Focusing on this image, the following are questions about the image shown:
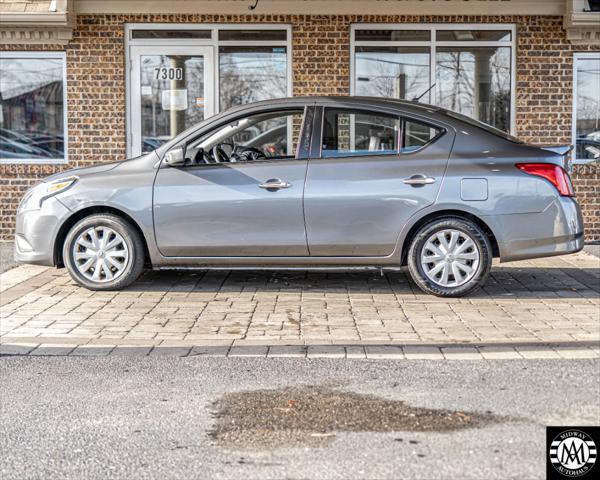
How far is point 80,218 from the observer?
31.7 ft

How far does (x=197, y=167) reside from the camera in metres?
9.45

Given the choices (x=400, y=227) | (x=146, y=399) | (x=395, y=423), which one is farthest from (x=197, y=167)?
(x=395, y=423)

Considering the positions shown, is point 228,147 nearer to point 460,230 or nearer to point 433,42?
point 460,230

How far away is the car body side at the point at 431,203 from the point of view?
9.13m

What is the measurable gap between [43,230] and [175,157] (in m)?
1.41

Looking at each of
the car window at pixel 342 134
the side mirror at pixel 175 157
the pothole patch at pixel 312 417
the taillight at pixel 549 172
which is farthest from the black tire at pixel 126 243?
the pothole patch at pixel 312 417

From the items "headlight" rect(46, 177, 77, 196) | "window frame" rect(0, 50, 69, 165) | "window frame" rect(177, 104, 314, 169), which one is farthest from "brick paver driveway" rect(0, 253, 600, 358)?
"window frame" rect(0, 50, 69, 165)

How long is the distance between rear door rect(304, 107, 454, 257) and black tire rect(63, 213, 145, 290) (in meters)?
1.57

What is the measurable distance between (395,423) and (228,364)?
1717mm

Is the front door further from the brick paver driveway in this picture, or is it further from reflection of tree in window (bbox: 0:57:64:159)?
reflection of tree in window (bbox: 0:57:64:159)

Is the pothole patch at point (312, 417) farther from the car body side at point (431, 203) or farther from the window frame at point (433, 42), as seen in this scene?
the window frame at point (433, 42)

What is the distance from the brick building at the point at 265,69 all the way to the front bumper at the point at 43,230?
4.28 m

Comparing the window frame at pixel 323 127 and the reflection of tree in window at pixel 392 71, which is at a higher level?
the reflection of tree in window at pixel 392 71

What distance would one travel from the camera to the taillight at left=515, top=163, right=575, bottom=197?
9.15 m
